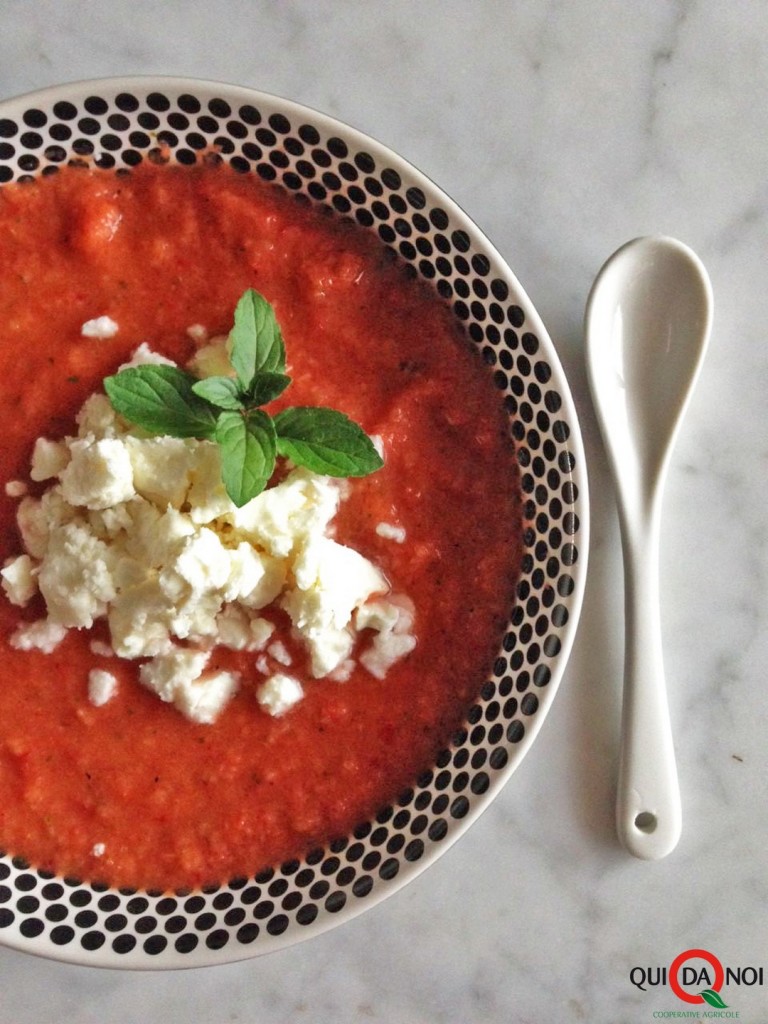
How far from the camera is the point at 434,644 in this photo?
1932 millimetres

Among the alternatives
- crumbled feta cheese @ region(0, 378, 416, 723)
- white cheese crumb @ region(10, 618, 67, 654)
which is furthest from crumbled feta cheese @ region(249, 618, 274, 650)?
white cheese crumb @ region(10, 618, 67, 654)

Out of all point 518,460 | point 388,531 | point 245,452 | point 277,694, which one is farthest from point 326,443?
point 277,694

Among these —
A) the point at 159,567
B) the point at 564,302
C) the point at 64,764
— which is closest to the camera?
the point at 159,567

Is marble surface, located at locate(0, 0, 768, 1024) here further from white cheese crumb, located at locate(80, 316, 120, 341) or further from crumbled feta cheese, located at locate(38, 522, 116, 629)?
crumbled feta cheese, located at locate(38, 522, 116, 629)

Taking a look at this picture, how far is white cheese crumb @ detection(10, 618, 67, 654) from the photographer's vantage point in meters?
1.90

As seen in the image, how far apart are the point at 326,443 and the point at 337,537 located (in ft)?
0.87

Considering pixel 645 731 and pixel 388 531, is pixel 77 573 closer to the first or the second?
pixel 388 531

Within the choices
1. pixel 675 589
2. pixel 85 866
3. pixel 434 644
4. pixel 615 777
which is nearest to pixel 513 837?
pixel 615 777

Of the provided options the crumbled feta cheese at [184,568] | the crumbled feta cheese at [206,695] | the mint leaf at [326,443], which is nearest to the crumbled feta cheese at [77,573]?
the crumbled feta cheese at [184,568]

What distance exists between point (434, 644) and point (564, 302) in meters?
0.87

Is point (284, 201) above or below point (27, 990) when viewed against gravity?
above

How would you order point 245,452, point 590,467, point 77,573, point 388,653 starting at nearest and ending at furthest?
point 245,452 → point 77,573 → point 388,653 → point 590,467

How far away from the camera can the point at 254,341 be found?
5.63 feet

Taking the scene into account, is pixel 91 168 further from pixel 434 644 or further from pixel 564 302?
pixel 434 644
